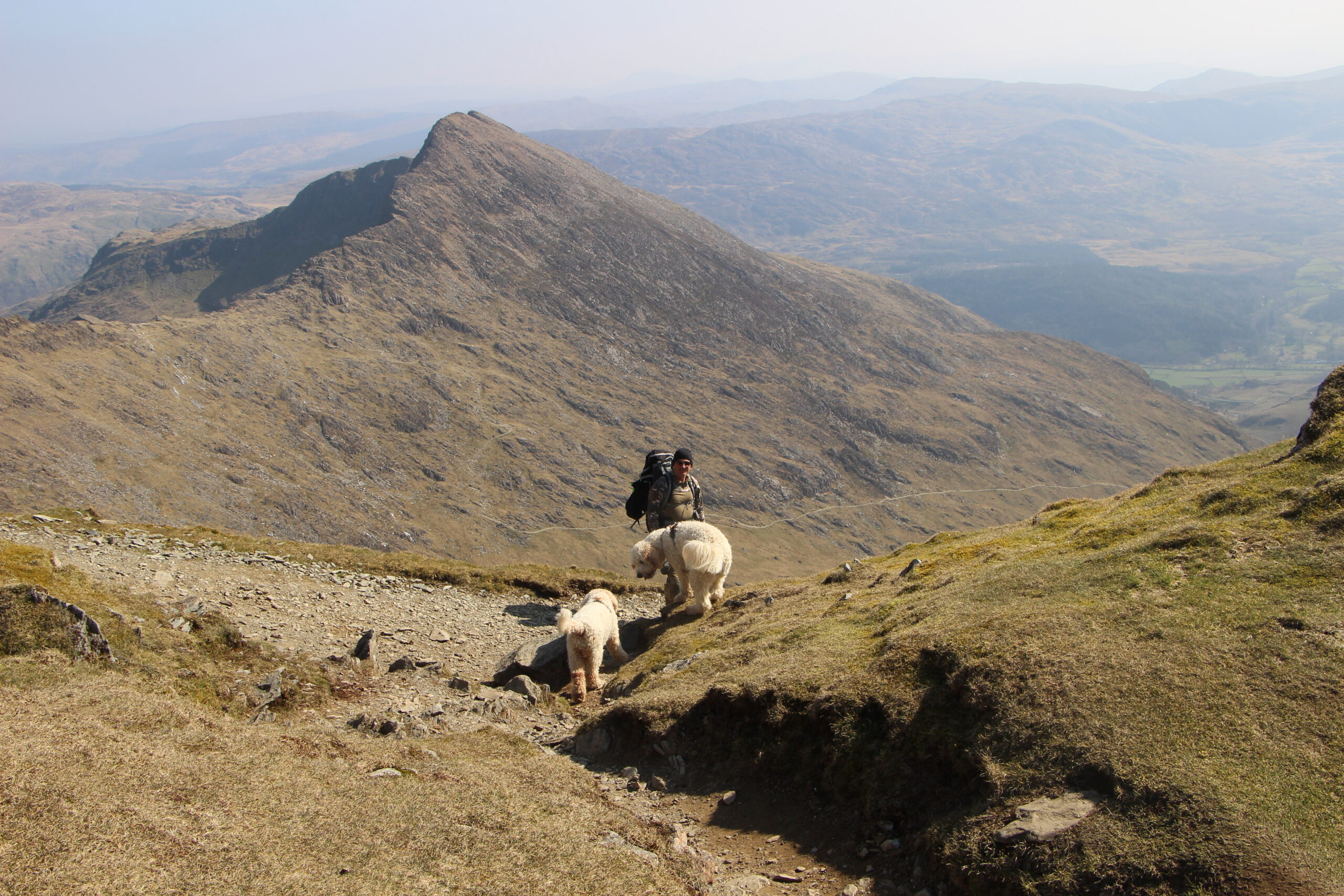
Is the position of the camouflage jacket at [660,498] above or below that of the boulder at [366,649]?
above

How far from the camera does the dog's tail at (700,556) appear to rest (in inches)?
730

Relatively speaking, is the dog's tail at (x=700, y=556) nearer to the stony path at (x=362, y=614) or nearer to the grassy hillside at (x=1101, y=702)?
the grassy hillside at (x=1101, y=702)

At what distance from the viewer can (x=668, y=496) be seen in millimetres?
20562

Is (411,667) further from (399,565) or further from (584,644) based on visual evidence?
(399,565)

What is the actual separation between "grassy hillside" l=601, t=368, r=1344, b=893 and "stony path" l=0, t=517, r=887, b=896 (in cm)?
85

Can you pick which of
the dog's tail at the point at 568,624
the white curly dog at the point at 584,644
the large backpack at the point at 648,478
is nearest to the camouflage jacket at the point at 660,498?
the large backpack at the point at 648,478

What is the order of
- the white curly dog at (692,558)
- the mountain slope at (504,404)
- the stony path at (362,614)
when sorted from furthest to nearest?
the mountain slope at (504,404) < the white curly dog at (692,558) < the stony path at (362,614)

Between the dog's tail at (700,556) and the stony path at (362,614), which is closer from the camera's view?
the stony path at (362,614)

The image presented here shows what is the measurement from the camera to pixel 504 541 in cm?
11838

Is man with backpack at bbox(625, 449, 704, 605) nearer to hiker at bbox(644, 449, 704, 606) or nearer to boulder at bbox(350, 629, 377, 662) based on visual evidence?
hiker at bbox(644, 449, 704, 606)

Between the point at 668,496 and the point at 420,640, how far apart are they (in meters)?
7.09

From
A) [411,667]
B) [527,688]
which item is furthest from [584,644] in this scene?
[411,667]

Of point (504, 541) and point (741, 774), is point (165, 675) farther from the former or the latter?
point (504, 541)

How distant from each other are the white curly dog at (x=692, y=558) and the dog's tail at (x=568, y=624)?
2.29 m
